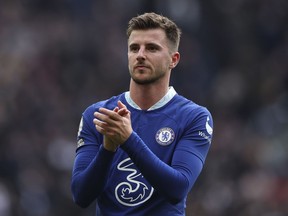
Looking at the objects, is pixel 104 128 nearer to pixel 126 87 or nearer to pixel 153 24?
pixel 153 24

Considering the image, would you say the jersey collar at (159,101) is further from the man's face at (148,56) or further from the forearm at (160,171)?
the forearm at (160,171)

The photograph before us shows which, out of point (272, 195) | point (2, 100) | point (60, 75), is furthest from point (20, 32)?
point (272, 195)

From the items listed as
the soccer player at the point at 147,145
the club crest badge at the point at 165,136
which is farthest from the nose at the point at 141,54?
the club crest badge at the point at 165,136

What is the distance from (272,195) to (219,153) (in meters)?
1.13

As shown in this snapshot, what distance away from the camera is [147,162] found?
5730 mm

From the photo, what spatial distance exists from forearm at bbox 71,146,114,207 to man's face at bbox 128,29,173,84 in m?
0.56

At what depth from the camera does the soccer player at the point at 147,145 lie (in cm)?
582

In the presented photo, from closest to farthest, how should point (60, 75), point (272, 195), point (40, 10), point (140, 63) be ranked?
1. point (140, 63)
2. point (272, 195)
3. point (60, 75)
4. point (40, 10)

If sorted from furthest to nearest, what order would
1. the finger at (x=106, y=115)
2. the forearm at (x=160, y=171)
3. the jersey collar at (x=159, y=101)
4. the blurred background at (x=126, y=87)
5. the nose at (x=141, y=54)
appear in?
the blurred background at (x=126, y=87) → the jersey collar at (x=159, y=101) → the nose at (x=141, y=54) → the forearm at (x=160, y=171) → the finger at (x=106, y=115)

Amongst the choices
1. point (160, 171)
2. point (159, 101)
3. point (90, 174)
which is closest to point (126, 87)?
point (159, 101)

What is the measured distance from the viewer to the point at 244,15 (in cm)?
1883

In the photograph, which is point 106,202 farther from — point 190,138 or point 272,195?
point 272,195

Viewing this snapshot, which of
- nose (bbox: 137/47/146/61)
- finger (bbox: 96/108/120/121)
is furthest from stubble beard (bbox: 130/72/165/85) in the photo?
finger (bbox: 96/108/120/121)

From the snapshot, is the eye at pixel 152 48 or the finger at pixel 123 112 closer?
the finger at pixel 123 112
